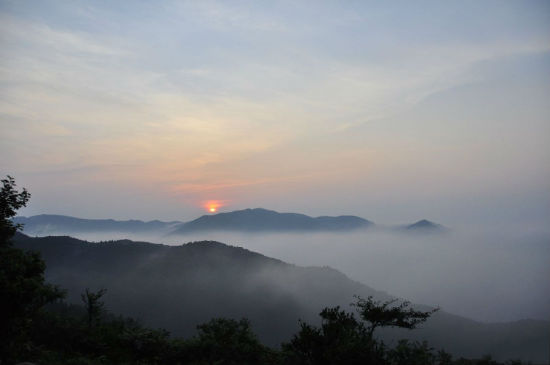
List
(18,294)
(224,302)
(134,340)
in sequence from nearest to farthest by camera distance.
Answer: (18,294) → (134,340) → (224,302)

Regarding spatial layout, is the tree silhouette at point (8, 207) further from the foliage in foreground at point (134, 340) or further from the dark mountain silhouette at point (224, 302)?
the dark mountain silhouette at point (224, 302)

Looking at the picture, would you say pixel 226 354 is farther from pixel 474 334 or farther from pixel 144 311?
pixel 144 311

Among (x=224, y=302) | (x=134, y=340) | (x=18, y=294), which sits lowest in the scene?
(x=224, y=302)

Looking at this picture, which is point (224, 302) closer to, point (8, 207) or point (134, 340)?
point (134, 340)

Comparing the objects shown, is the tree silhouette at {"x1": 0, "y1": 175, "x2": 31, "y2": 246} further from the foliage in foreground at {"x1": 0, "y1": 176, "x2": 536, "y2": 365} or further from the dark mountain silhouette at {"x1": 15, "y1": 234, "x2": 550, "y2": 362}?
the dark mountain silhouette at {"x1": 15, "y1": 234, "x2": 550, "y2": 362}

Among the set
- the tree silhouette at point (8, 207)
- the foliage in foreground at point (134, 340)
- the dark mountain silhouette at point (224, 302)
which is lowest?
the dark mountain silhouette at point (224, 302)

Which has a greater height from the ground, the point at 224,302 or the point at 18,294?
the point at 18,294

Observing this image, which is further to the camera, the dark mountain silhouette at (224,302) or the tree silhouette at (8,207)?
the dark mountain silhouette at (224,302)

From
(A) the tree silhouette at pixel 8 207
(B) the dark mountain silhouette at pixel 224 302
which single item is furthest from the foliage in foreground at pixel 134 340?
(B) the dark mountain silhouette at pixel 224 302

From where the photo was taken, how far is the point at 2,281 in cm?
1386

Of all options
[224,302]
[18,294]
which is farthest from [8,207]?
[224,302]

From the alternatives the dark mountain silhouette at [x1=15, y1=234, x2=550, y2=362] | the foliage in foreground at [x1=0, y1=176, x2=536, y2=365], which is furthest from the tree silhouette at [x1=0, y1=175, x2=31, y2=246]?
the dark mountain silhouette at [x1=15, y1=234, x2=550, y2=362]

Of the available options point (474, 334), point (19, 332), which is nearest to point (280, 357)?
point (19, 332)

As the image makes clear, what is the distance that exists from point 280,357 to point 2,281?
1633 cm
